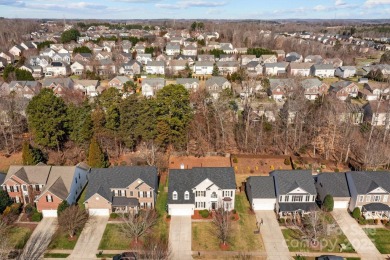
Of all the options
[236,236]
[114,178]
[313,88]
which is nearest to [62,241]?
[114,178]

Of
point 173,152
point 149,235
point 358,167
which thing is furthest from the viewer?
point 173,152

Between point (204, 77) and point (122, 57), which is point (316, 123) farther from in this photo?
point (122, 57)

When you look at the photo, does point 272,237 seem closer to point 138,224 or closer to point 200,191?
point 200,191

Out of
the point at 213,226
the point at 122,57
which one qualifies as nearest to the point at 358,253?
the point at 213,226

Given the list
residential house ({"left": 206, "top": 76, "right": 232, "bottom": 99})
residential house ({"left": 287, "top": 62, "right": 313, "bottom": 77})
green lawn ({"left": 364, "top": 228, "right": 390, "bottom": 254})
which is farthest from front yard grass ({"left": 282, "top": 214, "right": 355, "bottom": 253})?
residential house ({"left": 287, "top": 62, "right": 313, "bottom": 77})

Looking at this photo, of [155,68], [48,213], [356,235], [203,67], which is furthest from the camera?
[155,68]
